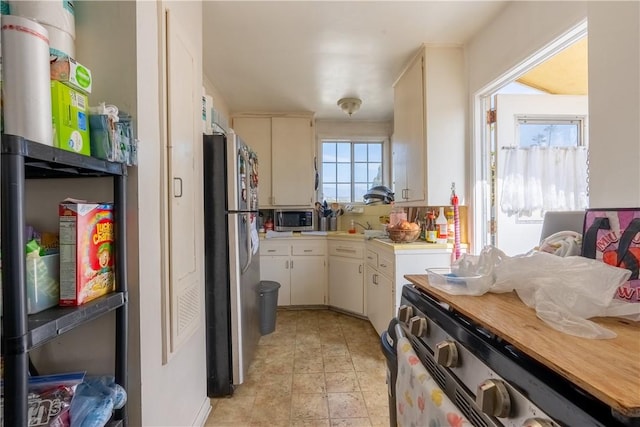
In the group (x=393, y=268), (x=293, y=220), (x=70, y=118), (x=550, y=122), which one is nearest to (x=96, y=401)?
(x=70, y=118)

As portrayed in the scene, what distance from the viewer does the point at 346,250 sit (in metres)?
3.20

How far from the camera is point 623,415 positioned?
1.15 ft

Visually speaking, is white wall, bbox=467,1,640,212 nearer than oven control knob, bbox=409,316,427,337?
No

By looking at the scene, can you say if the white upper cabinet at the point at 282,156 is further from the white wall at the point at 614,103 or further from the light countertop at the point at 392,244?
the white wall at the point at 614,103

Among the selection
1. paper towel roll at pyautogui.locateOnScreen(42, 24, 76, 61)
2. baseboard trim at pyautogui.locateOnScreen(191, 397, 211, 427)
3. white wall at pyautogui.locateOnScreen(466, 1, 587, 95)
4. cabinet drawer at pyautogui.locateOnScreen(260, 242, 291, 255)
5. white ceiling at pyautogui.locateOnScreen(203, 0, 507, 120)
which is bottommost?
baseboard trim at pyautogui.locateOnScreen(191, 397, 211, 427)

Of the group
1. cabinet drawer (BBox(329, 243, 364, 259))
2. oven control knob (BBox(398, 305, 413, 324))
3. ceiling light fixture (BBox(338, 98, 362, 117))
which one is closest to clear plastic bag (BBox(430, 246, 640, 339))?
oven control knob (BBox(398, 305, 413, 324))

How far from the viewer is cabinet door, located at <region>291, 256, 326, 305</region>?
3377mm

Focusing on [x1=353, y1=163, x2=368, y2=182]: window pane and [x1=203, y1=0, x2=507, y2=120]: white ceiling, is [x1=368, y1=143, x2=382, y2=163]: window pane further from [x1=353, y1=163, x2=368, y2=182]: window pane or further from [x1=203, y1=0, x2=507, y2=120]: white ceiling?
[x1=203, y1=0, x2=507, y2=120]: white ceiling

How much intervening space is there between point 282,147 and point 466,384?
11.1ft

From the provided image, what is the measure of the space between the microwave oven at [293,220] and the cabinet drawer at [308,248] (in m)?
0.40

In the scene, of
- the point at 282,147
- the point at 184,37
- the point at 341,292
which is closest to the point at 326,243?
the point at 341,292

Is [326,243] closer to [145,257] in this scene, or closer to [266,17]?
[266,17]

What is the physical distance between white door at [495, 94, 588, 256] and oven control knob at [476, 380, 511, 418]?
70.0 inches

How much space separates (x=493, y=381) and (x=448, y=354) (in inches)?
5.7
